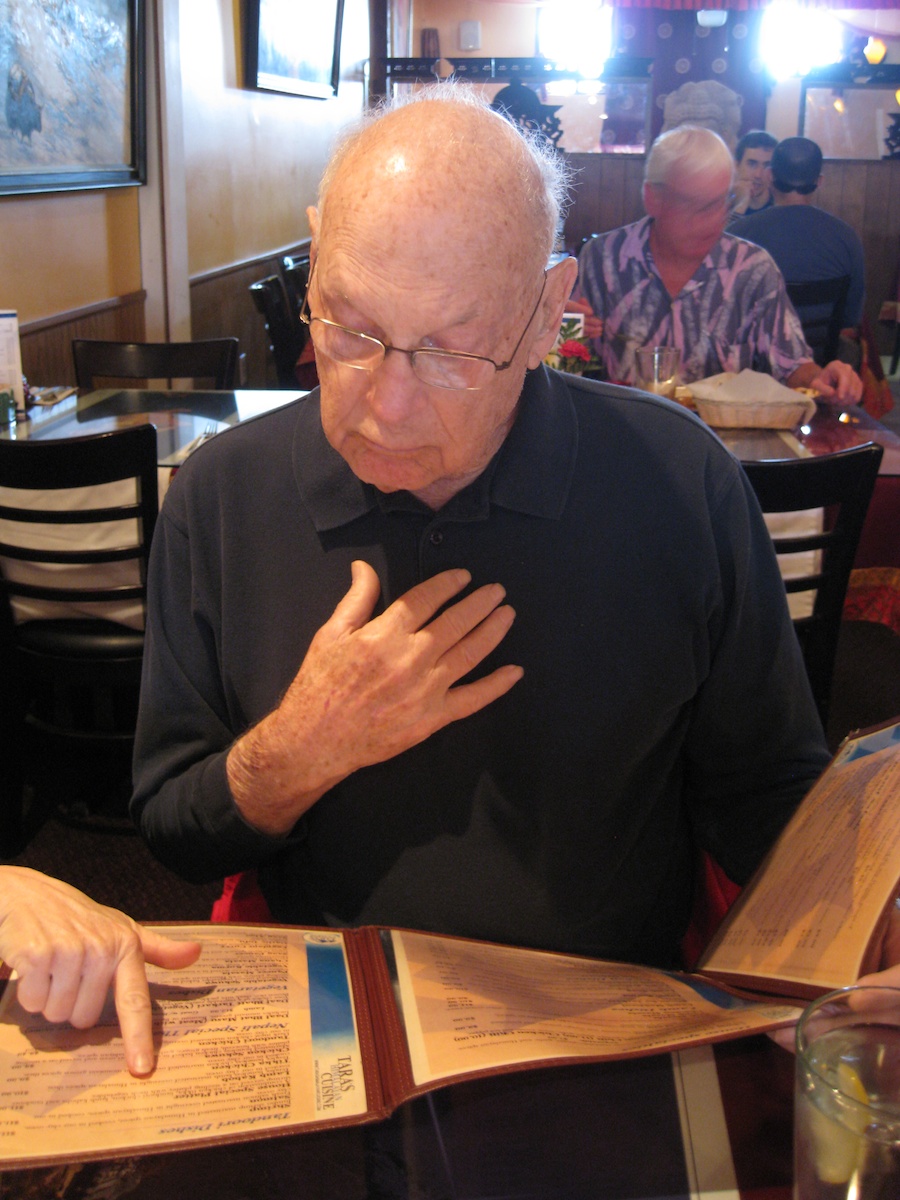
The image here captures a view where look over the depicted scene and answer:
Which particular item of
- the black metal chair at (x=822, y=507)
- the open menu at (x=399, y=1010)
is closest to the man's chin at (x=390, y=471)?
the open menu at (x=399, y=1010)

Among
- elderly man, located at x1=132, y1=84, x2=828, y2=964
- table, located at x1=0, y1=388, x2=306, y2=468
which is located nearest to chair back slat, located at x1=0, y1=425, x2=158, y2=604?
table, located at x1=0, y1=388, x2=306, y2=468

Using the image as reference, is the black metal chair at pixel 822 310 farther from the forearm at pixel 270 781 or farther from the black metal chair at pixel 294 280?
the forearm at pixel 270 781

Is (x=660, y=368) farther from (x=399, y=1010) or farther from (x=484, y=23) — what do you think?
(x=484, y=23)

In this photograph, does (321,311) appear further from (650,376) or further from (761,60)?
(761,60)

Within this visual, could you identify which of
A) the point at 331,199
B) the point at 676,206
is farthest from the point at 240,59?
the point at 331,199

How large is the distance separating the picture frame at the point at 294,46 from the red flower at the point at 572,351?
3510 mm

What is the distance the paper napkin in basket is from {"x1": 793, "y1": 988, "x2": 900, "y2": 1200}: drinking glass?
2.14m

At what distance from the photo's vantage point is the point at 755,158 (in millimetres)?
6082

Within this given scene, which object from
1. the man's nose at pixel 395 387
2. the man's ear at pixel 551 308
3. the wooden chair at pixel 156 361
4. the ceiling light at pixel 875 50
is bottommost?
the wooden chair at pixel 156 361

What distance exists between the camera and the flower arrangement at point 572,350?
266cm

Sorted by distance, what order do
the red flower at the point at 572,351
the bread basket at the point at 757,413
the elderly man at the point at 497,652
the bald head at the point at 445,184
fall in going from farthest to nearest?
the red flower at the point at 572,351
the bread basket at the point at 757,413
the elderly man at the point at 497,652
the bald head at the point at 445,184

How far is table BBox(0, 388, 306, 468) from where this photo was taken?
2.56 meters

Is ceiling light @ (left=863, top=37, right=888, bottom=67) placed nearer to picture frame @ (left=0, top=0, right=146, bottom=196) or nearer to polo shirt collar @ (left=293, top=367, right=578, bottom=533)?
picture frame @ (left=0, top=0, right=146, bottom=196)

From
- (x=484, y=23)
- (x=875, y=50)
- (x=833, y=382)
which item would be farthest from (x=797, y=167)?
(x=484, y=23)
